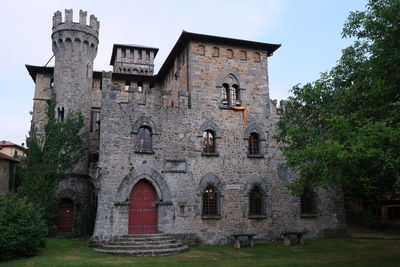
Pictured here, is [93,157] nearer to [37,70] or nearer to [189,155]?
[37,70]

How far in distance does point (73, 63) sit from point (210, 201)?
41.6 ft

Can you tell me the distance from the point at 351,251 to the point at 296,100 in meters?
7.73

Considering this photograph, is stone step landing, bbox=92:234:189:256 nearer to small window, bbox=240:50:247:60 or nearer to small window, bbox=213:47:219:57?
small window, bbox=213:47:219:57

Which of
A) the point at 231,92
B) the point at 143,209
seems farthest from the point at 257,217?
the point at 231,92

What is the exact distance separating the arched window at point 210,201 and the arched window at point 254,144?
136 inches

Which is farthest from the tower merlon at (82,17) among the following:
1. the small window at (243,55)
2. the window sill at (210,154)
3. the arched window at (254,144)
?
the arched window at (254,144)

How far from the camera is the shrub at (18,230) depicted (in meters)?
14.8

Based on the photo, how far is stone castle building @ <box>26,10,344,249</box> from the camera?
1916 cm

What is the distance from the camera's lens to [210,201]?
20250mm

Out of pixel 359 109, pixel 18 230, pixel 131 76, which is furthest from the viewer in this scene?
pixel 131 76

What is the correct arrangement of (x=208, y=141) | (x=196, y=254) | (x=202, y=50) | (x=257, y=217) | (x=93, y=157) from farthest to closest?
(x=93, y=157) → (x=202, y=50) → (x=208, y=141) → (x=257, y=217) → (x=196, y=254)

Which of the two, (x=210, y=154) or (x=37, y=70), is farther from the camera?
(x=37, y=70)

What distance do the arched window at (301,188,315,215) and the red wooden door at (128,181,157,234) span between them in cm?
935

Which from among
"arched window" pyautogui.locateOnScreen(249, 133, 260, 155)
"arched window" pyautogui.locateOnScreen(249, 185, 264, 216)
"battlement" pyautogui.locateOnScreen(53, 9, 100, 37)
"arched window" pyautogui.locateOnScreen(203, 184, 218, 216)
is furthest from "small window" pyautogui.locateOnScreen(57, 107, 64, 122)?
"arched window" pyautogui.locateOnScreen(249, 185, 264, 216)
